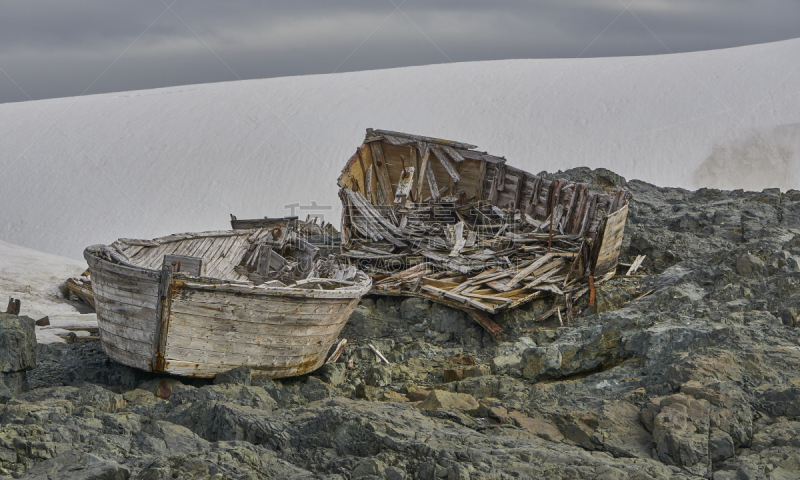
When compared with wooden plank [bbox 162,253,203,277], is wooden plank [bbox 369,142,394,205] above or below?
Answer: above

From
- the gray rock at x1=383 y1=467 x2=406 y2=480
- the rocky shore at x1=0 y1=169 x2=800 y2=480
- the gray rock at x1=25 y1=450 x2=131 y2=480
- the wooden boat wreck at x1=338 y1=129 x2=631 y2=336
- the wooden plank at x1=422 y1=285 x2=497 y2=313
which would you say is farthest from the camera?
the wooden boat wreck at x1=338 y1=129 x2=631 y2=336

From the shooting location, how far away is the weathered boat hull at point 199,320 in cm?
749

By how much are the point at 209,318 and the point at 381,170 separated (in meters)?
9.99

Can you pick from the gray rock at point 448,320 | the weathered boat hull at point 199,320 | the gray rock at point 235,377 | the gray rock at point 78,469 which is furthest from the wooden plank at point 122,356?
the gray rock at point 448,320

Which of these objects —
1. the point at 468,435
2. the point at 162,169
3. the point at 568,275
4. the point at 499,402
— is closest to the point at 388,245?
the point at 568,275

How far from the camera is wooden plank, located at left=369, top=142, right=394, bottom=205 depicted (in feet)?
55.4

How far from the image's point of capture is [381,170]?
56.1ft

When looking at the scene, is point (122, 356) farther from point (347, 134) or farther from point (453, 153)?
point (347, 134)

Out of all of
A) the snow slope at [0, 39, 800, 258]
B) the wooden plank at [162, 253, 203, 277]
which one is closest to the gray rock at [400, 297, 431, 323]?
the wooden plank at [162, 253, 203, 277]

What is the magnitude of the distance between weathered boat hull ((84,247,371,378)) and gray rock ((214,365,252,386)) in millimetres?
82

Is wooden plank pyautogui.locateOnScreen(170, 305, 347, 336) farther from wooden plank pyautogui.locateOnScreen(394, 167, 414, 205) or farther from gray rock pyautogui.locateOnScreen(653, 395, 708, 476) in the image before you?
wooden plank pyautogui.locateOnScreen(394, 167, 414, 205)

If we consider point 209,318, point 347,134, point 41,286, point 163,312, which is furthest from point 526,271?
point 347,134

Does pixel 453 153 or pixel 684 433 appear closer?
pixel 684 433

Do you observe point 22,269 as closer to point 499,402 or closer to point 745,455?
point 499,402
